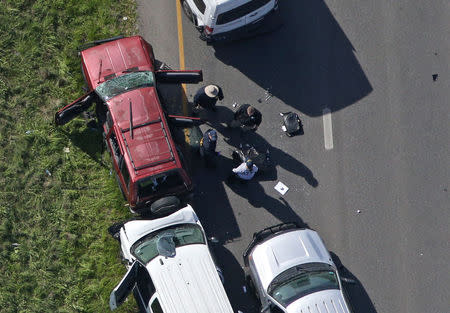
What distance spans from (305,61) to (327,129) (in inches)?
73.6

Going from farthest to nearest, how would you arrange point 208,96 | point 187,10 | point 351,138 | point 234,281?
point 351,138 < point 187,10 < point 234,281 < point 208,96

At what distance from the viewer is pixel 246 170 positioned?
33.1 feet

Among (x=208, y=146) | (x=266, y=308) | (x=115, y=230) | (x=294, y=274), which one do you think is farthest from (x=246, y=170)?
(x=115, y=230)

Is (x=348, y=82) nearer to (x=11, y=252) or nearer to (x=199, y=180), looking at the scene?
(x=199, y=180)

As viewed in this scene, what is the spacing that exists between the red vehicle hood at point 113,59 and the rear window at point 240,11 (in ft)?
6.37

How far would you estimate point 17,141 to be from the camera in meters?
10.7

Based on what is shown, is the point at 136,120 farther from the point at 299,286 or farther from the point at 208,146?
the point at 299,286

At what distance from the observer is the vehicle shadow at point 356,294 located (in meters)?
10.8

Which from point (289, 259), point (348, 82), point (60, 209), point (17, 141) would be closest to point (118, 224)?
Answer: point (60, 209)

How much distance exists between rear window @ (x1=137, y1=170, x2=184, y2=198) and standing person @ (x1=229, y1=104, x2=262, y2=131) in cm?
208


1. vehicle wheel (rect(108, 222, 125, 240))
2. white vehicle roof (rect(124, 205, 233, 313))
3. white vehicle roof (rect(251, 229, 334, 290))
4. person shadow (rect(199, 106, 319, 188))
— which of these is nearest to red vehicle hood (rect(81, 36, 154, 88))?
person shadow (rect(199, 106, 319, 188))

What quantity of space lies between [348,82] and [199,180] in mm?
4634

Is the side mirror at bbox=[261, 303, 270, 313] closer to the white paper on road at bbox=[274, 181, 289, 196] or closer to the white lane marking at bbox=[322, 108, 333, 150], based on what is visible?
the white paper on road at bbox=[274, 181, 289, 196]

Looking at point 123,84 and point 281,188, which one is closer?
point 123,84
